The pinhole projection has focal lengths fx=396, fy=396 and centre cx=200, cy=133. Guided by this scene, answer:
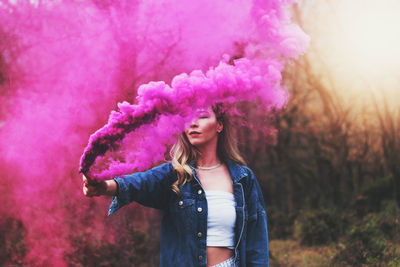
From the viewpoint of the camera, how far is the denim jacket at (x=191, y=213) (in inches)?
104

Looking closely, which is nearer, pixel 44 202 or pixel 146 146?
pixel 146 146

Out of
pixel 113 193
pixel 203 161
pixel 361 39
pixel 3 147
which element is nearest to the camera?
pixel 113 193

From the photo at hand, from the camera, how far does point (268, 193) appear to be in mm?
15898

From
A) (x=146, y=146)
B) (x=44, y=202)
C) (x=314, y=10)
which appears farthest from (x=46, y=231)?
(x=314, y=10)

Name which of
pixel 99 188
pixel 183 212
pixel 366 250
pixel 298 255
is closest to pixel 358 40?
Result: pixel 298 255

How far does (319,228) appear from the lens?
922 centimetres

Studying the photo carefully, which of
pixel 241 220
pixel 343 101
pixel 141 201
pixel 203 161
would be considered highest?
pixel 343 101

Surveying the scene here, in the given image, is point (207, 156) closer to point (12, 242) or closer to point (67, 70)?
point (67, 70)

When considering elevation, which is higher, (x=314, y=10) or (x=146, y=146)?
(x=314, y=10)

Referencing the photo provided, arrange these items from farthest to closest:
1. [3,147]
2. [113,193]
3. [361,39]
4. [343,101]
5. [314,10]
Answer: [343,101], [314,10], [361,39], [3,147], [113,193]

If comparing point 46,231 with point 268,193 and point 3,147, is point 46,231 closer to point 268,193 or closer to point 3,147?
point 3,147

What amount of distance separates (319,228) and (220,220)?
23.6ft

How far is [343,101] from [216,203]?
41.8ft

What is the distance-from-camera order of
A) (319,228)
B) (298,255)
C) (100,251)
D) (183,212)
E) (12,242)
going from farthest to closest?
1. (319,228)
2. (298,255)
3. (100,251)
4. (12,242)
5. (183,212)
